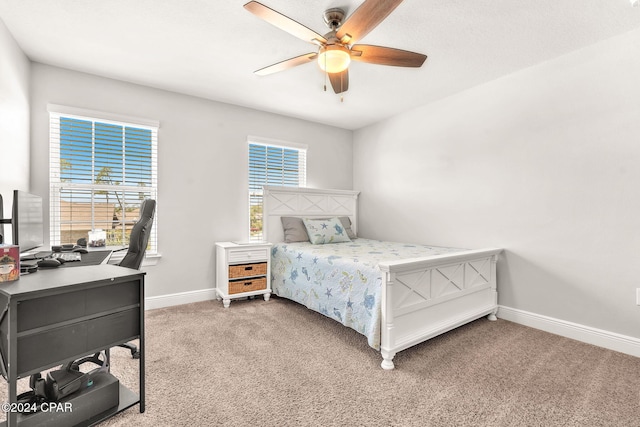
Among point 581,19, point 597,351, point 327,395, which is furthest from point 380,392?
point 581,19

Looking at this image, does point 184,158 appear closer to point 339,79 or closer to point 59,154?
point 59,154

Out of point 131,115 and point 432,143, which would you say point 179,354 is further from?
point 432,143

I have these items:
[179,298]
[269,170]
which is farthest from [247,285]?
[269,170]

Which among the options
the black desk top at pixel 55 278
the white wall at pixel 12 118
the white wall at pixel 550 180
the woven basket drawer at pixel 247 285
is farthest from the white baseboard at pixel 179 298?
the white wall at pixel 550 180

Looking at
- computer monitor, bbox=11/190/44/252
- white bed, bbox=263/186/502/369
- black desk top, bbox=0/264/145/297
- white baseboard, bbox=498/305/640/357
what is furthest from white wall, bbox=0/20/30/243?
white baseboard, bbox=498/305/640/357

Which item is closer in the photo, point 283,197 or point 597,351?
point 597,351

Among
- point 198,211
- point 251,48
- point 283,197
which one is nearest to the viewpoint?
point 251,48

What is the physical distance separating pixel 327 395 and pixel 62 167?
3.16 m

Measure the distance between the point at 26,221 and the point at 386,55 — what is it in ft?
8.06

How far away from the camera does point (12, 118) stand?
7.80 ft

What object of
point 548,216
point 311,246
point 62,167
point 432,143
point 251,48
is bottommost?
point 311,246

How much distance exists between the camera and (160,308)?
11.0 feet

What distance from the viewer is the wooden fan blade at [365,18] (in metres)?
1.57

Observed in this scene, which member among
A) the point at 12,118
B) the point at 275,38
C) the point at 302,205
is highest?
the point at 275,38
